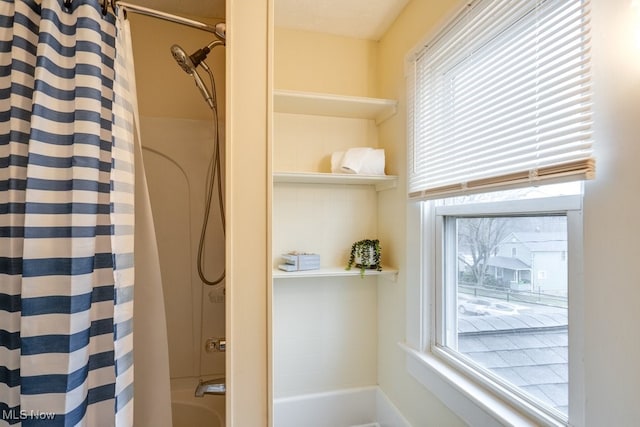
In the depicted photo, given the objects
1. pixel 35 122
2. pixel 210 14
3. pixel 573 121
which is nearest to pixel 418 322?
pixel 573 121

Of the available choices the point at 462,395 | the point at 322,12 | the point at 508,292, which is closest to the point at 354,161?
the point at 322,12

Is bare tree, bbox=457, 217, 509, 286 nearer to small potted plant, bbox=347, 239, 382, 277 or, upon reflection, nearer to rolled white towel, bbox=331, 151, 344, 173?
small potted plant, bbox=347, 239, 382, 277

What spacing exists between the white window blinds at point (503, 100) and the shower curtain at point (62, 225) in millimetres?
1211

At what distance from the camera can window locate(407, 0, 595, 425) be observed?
2.72ft

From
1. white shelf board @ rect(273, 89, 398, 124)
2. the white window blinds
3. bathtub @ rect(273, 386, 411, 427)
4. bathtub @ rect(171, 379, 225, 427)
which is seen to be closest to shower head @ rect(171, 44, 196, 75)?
white shelf board @ rect(273, 89, 398, 124)

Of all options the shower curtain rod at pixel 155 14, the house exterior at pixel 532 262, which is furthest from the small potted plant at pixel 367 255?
the shower curtain rod at pixel 155 14

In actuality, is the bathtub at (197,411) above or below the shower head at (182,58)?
below

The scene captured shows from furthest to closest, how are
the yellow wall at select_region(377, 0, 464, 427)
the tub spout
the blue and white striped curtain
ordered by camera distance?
the yellow wall at select_region(377, 0, 464, 427) < the tub spout < the blue and white striped curtain

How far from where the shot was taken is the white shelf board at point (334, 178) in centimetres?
155

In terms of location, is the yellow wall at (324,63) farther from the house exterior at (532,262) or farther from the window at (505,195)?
the house exterior at (532,262)

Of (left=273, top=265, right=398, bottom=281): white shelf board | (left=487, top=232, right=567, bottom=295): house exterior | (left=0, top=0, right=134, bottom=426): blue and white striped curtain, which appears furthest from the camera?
(left=273, top=265, right=398, bottom=281): white shelf board

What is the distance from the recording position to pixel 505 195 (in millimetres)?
1070

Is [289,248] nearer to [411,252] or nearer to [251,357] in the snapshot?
[411,252]

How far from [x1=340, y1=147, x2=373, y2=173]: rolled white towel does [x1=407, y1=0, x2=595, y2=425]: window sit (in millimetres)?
269
